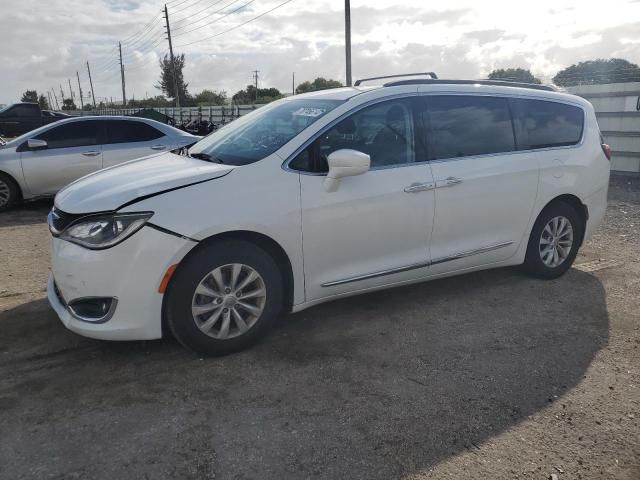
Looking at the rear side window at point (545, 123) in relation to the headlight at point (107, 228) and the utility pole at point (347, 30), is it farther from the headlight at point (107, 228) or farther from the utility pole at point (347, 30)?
the utility pole at point (347, 30)

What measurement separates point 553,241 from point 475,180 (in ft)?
4.07

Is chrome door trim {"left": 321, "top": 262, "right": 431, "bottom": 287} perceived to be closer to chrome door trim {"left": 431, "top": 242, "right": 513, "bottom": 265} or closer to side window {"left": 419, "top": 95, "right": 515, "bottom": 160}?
chrome door trim {"left": 431, "top": 242, "right": 513, "bottom": 265}

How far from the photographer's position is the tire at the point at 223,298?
336 centimetres

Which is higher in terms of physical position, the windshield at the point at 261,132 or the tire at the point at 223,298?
the windshield at the point at 261,132

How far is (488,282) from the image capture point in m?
5.15

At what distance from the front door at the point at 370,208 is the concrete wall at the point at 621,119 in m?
8.57

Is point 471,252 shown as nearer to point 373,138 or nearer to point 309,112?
point 373,138

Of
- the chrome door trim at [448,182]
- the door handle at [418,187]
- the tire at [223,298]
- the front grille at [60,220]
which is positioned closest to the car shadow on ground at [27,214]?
the front grille at [60,220]

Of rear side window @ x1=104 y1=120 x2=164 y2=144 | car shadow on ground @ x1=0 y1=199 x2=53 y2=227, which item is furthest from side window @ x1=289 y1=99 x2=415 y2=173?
rear side window @ x1=104 y1=120 x2=164 y2=144

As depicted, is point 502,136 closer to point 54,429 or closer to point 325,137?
point 325,137

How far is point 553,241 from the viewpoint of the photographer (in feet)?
16.6

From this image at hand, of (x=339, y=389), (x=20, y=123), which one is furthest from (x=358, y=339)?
(x=20, y=123)

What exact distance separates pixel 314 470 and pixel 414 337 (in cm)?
163

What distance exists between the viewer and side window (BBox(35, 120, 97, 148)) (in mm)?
8625
